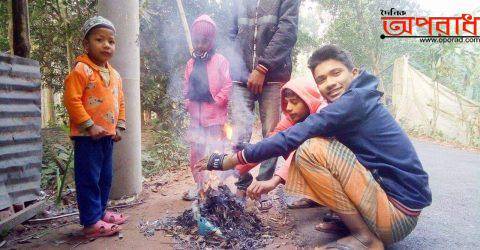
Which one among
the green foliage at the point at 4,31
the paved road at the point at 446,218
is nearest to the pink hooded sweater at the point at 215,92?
the paved road at the point at 446,218

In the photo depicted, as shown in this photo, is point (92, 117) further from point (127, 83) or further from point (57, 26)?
point (57, 26)

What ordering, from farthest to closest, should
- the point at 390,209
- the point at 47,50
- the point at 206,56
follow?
the point at 47,50, the point at 206,56, the point at 390,209

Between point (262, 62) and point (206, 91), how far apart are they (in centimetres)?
80

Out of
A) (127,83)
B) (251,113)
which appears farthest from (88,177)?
(251,113)

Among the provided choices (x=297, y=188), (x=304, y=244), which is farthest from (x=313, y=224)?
(x=297, y=188)

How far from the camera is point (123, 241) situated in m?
2.91

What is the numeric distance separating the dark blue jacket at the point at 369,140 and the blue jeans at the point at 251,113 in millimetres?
1243

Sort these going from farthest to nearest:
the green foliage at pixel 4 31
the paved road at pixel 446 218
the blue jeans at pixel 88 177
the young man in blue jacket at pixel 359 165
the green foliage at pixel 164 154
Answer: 1. the green foliage at pixel 4 31
2. the green foliage at pixel 164 154
3. the blue jeans at pixel 88 177
4. the paved road at pixel 446 218
5. the young man in blue jacket at pixel 359 165

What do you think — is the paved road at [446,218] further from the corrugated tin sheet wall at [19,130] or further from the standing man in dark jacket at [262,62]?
the corrugated tin sheet wall at [19,130]

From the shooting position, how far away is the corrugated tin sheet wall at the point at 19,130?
3039 millimetres

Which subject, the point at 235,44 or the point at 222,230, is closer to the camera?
the point at 222,230

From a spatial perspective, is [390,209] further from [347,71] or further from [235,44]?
[235,44]

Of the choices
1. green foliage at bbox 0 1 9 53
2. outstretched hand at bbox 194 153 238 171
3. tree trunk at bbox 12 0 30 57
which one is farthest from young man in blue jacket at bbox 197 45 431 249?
green foliage at bbox 0 1 9 53

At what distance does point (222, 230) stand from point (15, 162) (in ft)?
6.71
